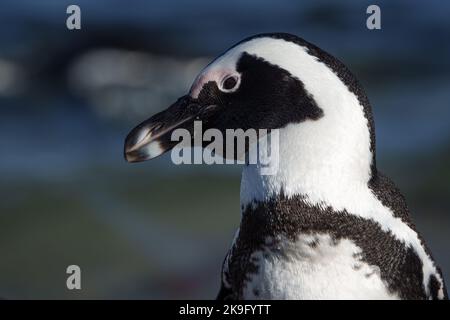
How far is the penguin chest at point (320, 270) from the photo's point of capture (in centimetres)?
287

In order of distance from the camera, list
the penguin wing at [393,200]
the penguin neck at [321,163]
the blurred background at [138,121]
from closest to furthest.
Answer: the penguin neck at [321,163]
the penguin wing at [393,200]
the blurred background at [138,121]

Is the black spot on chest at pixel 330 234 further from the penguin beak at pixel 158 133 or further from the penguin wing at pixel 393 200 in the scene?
the penguin beak at pixel 158 133

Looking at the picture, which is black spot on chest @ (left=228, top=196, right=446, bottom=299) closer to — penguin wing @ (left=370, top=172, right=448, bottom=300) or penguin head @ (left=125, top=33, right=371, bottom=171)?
penguin wing @ (left=370, top=172, right=448, bottom=300)

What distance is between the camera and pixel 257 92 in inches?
116

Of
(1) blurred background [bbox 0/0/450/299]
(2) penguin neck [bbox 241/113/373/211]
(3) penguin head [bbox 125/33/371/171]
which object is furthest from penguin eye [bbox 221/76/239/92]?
(1) blurred background [bbox 0/0/450/299]

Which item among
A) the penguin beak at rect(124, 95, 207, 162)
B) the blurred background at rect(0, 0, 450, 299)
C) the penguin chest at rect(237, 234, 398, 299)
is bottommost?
the penguin chest at rect(237, 234, 398, 299)

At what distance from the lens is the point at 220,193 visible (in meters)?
6.80

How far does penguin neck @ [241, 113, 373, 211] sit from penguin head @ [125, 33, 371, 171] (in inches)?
1.6

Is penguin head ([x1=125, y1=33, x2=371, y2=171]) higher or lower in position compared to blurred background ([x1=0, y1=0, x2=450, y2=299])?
lower

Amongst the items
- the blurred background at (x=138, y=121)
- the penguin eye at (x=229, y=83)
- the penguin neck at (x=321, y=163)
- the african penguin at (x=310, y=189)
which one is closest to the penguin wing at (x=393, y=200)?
the african penguin at (x=310, y=189)

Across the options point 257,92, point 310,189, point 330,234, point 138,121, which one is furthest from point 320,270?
point 138,121

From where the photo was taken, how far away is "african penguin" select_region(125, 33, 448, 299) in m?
2.85

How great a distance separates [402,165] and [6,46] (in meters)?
3.87
